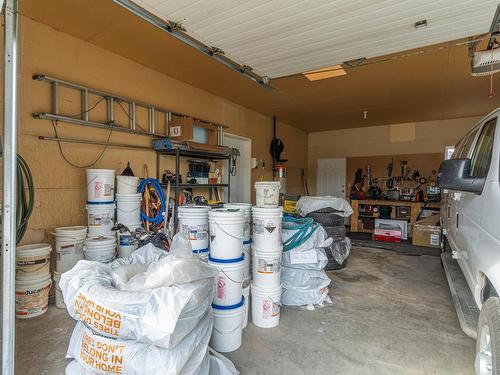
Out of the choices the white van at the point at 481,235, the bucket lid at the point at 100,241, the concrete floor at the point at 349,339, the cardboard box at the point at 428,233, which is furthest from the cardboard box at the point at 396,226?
the bucket lid at the point at 100,241

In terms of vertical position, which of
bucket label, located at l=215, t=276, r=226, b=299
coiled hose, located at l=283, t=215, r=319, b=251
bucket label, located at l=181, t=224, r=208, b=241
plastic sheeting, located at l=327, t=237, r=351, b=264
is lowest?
plastic sheeting, located at l=327, t=237, r=351, b=264

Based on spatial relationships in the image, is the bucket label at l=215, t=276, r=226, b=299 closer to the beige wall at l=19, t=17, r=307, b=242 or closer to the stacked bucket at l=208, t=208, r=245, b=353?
the stacked bucket at l=208, t=208, r=245, b=353

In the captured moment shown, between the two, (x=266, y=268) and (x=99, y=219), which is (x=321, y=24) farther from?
(x=99, y=219)

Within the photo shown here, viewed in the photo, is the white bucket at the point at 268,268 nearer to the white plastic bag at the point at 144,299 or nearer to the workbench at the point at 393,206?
the white plastic bag at the point at 144,299

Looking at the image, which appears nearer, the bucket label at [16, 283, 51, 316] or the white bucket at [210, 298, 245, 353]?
the white bucket at [210, 298, 245, 353]

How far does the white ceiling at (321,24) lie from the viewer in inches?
76.4

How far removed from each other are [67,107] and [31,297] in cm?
184

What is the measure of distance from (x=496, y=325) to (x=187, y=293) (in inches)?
53.6

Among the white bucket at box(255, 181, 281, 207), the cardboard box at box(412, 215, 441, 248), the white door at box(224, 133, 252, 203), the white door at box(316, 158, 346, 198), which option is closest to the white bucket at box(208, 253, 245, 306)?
the white bucket at box(255, 181, 281, 207)

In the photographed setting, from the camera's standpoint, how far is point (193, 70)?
12.7ft

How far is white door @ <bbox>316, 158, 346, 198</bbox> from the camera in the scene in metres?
7.73

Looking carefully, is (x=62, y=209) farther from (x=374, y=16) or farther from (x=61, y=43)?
(x=374, y=16)

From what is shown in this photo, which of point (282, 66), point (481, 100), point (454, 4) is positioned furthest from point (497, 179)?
point (481, 100)

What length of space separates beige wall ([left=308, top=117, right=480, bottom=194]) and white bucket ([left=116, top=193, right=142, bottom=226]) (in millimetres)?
5921
